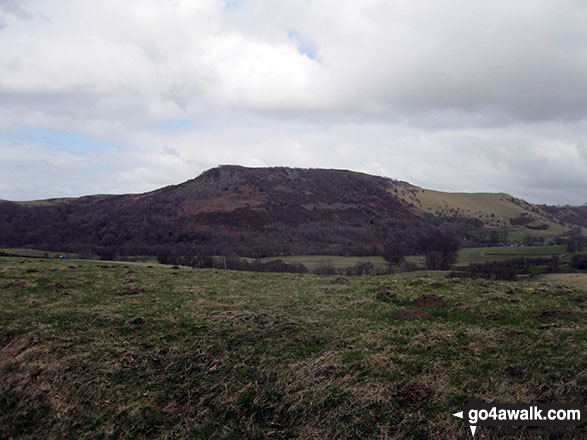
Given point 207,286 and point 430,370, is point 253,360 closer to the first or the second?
point 430,370

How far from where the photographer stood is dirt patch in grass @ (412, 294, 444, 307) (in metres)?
13.9

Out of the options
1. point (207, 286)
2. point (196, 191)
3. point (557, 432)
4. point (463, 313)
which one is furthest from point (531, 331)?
point (196, 191)

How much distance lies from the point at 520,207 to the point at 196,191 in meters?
139

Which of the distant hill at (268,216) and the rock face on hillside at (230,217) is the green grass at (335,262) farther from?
the rock face on hillside at (230,217)

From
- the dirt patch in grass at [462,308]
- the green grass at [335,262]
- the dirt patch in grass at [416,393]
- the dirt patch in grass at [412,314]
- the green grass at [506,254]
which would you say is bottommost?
the green grass at [335,262]

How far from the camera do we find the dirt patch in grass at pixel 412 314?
39.9 ft

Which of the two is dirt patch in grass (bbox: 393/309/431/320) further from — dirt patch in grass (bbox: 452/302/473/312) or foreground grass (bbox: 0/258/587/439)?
dirt patch in grass (bbox: 452/302/473/312)

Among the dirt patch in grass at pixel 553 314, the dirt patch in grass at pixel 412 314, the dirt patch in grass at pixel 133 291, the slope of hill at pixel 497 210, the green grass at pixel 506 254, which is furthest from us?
the slope of hill at pixel 497 210

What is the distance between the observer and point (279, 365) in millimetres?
8609

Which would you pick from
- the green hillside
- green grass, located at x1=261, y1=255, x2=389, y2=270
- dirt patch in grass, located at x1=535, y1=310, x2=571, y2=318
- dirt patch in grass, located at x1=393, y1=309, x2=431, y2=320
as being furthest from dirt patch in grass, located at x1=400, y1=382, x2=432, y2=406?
the green hillside

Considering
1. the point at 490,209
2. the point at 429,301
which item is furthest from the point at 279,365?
the point at 490,209

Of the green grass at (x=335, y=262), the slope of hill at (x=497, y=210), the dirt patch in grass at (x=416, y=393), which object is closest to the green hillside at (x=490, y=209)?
the slope of hill at (x=497, y=210)

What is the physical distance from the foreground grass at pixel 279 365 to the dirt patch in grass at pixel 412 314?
0.13m

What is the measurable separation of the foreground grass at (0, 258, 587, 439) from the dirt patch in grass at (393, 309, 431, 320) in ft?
0.41
